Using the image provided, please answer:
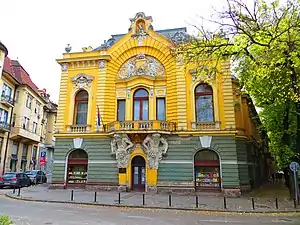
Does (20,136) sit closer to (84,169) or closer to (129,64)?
(84,169)

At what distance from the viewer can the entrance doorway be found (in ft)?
73.6

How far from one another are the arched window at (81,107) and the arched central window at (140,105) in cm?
472

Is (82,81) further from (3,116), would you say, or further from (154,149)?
(3,116)

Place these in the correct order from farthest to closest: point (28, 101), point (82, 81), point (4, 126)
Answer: point (28, 101) < point (4, 126) < point (82, 81)

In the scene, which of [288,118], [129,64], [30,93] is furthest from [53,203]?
[30,93]

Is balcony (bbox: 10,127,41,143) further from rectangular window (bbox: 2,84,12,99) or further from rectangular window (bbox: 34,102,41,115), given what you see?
rectangular window (bbox: 2,84,12,99)

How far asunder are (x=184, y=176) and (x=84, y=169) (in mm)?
8978

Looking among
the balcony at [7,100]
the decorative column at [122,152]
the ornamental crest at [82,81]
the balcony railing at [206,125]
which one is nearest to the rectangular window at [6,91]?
the balcony at [7,100]

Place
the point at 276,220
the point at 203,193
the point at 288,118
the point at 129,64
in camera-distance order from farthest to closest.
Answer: the point at 129,64
the point at 203,193
the point at 288,118
the point at 276,220

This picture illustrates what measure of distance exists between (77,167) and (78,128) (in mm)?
3524

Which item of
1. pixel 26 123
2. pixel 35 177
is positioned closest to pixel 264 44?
pixel 35 177

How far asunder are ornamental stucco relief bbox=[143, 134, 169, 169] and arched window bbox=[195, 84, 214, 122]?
3661 millimetres

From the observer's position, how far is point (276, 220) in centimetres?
1182

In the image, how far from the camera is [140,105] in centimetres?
2414
